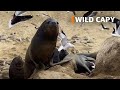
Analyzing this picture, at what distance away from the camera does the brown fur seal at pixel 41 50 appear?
520 centimetres

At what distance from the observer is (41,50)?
528 centimetres

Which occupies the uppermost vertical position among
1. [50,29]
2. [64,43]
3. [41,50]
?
[50,29]

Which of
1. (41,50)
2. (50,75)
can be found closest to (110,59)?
(50,75)

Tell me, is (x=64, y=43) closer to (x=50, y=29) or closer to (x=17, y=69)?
(x=50, y=29)

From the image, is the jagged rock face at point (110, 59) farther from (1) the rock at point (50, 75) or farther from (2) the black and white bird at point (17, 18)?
(2) the black and white bird at point (17, 18)

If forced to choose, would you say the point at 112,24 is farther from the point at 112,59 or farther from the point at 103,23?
the point at 112,59

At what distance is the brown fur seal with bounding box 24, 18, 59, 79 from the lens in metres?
5.20

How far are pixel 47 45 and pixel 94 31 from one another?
2.60 metres

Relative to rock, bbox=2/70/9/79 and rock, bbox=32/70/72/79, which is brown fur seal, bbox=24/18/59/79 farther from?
rock, bbox=32/70/72/79

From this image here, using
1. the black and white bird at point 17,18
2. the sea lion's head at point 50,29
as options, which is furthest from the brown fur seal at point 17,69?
the black and white bird at point 17,18

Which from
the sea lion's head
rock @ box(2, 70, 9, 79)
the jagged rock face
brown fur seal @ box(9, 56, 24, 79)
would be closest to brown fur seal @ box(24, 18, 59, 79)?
the sea lion's head

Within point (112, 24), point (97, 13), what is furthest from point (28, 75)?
point (112, 24)

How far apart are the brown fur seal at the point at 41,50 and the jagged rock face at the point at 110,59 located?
32.4 inches

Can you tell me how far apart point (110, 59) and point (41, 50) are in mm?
1186
